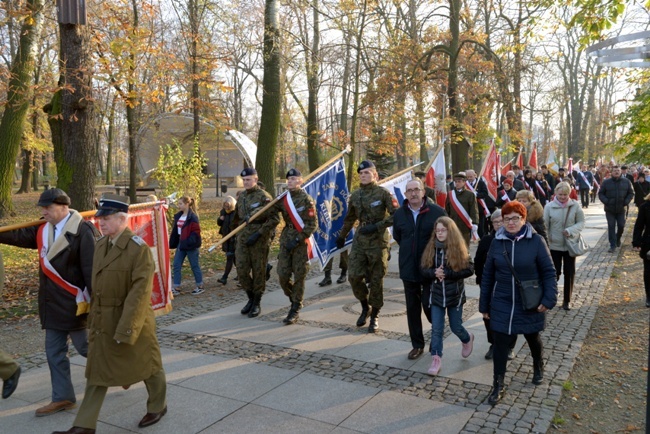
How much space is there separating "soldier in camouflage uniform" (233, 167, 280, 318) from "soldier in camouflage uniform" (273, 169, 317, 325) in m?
0.29

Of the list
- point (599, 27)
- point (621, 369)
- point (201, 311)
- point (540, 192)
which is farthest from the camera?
point (540, 192)

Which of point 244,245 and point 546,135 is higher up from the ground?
point 546,135

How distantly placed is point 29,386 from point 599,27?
920cm

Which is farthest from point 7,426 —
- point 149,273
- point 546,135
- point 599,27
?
point 546,135

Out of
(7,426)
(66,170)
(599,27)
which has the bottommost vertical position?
(7,426)

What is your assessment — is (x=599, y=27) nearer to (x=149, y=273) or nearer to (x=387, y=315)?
(x=387, y=315)

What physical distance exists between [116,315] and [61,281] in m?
0.86

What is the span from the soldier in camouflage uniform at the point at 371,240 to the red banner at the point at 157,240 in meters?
2.28

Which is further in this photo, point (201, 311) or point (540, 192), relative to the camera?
point (540, 192)

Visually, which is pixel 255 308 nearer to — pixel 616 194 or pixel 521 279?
pixel 521 279

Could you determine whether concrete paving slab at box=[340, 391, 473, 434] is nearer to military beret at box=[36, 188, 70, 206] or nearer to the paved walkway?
the paved walkway

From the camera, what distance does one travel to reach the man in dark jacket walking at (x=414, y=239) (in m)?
5.66

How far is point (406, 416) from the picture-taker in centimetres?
450

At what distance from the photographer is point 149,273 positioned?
13.3 ft
